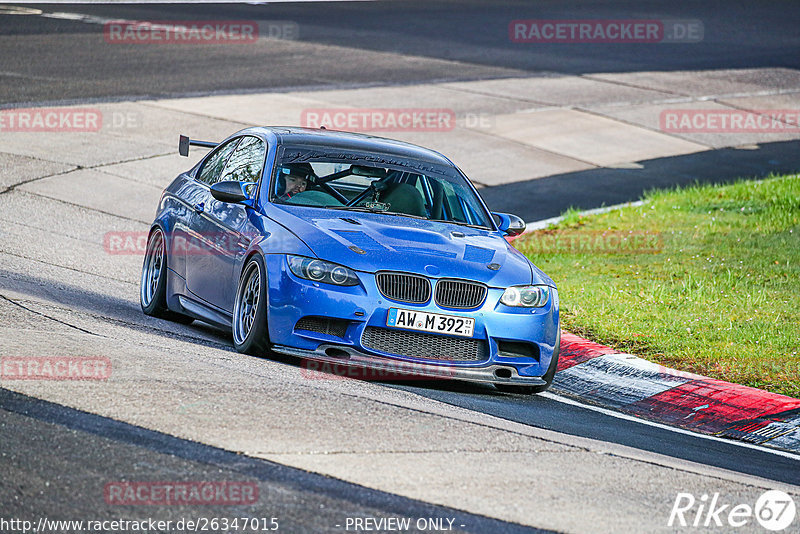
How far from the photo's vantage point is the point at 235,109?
2039 centimetres

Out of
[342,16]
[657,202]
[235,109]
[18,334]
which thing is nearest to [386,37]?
[342,16]

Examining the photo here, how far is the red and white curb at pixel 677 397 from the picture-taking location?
808cm

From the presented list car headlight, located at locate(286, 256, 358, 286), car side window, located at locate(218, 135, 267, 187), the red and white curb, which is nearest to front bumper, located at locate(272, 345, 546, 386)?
car headlight, located at locate(286, 256, 358, 286)

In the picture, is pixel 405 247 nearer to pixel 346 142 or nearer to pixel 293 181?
pixel 293 181

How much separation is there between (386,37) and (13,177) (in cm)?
1635

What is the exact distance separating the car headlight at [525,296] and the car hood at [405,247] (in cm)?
5

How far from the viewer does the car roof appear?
30.6 feet

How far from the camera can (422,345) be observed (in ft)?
25.6

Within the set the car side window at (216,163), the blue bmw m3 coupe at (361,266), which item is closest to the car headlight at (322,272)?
the blue bmw m3 coupe at (361,266)

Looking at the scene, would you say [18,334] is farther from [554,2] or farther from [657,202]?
[554,2]

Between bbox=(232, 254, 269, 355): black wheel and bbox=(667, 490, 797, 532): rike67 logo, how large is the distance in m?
3.09

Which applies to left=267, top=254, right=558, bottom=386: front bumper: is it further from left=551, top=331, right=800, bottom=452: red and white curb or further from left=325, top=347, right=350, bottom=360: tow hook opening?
left=551, top=331, right=800, bottom=452: red and white curb

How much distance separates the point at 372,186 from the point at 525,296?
1651 mm

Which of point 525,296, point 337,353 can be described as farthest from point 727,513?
point 337,353
